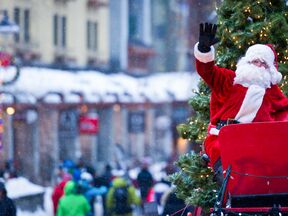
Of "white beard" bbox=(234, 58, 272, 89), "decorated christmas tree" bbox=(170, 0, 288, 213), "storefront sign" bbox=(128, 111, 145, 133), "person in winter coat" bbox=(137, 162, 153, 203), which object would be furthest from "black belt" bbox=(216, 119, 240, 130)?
"storefront sign" bbox=(128, 111, 145, 133)

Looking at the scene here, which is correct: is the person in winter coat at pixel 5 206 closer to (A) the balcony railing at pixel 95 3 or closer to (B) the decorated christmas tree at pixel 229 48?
(B) the decorated christmas tree at pixel 229 48

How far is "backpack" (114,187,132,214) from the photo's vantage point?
54.5ft

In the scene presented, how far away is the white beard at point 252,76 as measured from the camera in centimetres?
650

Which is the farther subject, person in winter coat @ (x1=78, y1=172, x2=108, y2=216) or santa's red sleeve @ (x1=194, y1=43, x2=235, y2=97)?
person in winter coat @ (x1=78, y1=172, x2=108, y2=216)

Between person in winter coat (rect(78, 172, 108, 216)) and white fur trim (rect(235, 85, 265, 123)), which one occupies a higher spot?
white fur trim (rect(235, 85, 265, 123))

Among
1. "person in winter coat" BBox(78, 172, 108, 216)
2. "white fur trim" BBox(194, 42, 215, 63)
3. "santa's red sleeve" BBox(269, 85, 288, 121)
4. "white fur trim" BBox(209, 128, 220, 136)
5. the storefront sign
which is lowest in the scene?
"person in winter coat" BBox(78, 172, 108, 216)

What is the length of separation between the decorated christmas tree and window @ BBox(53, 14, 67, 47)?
30618mm

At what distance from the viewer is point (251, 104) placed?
6430 millimetres

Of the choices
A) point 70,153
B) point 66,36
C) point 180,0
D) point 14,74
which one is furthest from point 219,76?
point 180,0

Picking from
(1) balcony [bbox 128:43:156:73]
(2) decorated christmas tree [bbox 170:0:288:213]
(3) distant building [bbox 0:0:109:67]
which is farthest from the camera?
(1) balcony [bbox 128:43:156:73]

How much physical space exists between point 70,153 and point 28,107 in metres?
3.66

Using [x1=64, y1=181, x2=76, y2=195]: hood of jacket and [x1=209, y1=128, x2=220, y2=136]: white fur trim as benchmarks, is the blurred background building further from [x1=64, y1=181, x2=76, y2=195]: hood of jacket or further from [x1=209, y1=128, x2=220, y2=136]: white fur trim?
[x1=209, y1=128, x2=220, y2=136]: white fur trim

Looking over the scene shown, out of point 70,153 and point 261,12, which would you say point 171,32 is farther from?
point 261,12

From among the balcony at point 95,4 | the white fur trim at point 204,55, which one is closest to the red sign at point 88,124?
the balcony at point 95,4
